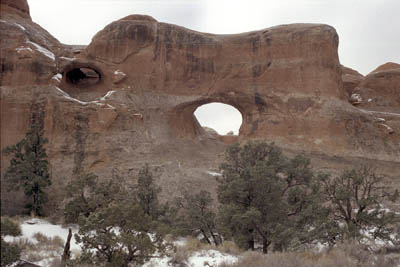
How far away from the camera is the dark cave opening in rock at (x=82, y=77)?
28109 millimetres

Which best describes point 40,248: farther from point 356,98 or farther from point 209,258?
point 356,98

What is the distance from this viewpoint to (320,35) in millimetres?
28391

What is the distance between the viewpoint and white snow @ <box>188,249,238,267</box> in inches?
359

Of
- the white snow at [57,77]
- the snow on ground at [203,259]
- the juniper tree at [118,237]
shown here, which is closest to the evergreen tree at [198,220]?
the snow on ground at [203,259]

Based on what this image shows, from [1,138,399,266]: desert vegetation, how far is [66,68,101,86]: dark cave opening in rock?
35.8 feet

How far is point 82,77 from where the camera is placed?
2923cm

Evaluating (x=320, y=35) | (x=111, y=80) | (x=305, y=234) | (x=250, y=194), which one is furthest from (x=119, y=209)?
(x=320, y=35)

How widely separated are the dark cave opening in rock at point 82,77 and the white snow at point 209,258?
2079cm

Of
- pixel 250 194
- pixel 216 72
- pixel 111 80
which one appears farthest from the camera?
pixel 216 72

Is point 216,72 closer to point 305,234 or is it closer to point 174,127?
point 174,127

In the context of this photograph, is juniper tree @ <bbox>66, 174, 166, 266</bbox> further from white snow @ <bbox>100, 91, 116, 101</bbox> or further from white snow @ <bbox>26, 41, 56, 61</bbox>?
white snow @ <bbox>26, 41, 56, 61</bbox>

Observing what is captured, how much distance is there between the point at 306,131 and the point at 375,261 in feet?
57.4

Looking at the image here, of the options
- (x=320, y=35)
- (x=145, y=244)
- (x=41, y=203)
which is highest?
(x=320, y=35)

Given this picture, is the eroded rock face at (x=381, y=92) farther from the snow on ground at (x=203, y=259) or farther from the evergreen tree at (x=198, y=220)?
the snow on ground at (x=203, y=259)
